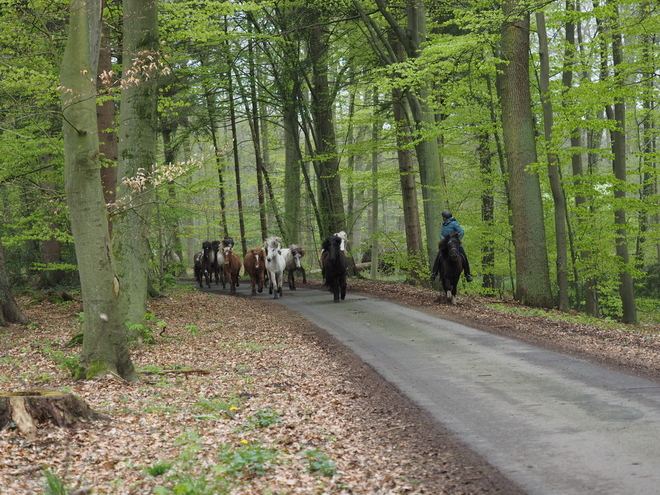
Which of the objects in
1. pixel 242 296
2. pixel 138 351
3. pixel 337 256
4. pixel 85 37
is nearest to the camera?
pixel 85 37

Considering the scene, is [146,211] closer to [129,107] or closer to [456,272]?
[129,107]

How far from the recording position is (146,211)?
37.4 ft

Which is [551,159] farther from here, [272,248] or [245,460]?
[245,460]

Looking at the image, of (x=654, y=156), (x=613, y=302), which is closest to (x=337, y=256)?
(x=654, y=156)

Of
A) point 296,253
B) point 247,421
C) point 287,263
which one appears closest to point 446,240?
point 296,253

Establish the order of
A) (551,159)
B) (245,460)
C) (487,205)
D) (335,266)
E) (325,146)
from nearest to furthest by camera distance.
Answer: (245,460), (551,159), (335,266), (487,205), (325,146)

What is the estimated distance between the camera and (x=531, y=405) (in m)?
7.22

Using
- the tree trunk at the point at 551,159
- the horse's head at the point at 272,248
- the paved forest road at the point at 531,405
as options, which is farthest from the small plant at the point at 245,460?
the horse's head at the point at 272,248

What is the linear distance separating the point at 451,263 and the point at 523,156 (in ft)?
11.7

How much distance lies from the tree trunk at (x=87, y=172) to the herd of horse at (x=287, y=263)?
10.4 m

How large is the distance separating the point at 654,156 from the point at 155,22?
1529 cm

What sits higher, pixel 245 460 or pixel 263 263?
pixel 263 263

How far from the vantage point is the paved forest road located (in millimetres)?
5156

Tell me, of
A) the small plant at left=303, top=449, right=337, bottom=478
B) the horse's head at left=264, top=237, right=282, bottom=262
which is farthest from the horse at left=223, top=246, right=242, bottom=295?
the small plant at left=303, top=449, right=337, bottom=478
